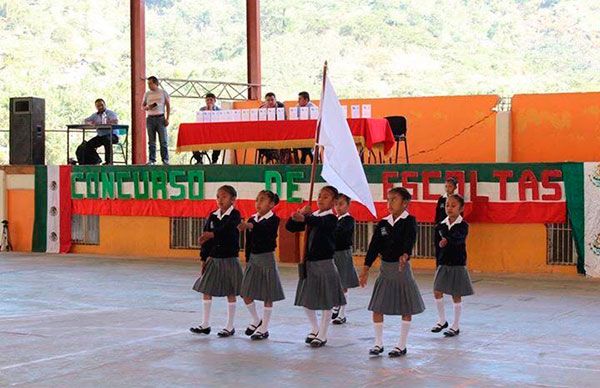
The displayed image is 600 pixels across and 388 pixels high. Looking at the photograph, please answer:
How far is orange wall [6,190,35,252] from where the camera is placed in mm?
20781

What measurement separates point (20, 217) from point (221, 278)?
11836 mm

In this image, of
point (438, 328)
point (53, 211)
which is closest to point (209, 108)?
point (53, 211)

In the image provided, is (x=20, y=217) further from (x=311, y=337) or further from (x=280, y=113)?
(x=311, y=337)

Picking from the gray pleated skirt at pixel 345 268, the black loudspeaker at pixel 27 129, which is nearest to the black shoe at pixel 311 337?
the gray pleated skirt at pixel 345 268

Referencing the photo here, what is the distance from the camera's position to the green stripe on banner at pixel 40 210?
2055 cm

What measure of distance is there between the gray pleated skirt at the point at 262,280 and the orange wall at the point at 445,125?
1134cm

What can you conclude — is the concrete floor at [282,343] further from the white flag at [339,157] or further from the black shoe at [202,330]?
the white flag at [339,157]

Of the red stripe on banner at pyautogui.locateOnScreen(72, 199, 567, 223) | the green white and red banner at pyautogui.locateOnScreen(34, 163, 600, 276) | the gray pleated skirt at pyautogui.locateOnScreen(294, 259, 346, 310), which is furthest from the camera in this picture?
the red stripe on banner at pyautogui.locateOnScreen(72, 199, 567, 223)

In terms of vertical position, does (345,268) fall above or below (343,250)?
below

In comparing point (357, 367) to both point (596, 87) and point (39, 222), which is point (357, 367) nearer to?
point (39, 222)

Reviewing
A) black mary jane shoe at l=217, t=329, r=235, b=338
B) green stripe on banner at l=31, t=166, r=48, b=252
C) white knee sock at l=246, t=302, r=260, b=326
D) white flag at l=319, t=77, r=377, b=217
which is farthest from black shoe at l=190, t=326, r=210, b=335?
green stripe on banner at l=31, t=166, r=48, b=252

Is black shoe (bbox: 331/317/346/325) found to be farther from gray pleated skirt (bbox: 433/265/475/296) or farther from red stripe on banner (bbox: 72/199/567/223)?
red stripe on banner (bbox: 72/199/567/223)

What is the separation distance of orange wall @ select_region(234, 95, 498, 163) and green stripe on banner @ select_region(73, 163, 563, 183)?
4.17m

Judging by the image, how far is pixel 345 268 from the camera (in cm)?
1114
